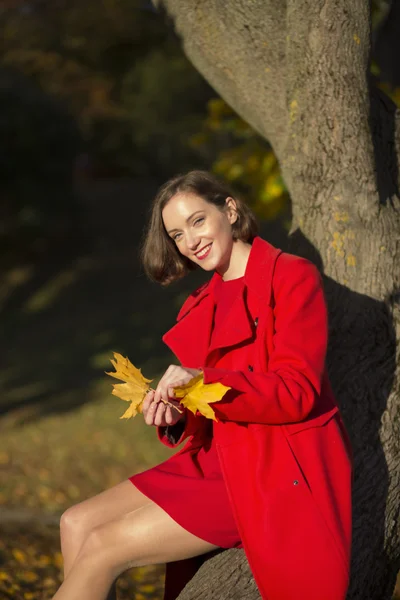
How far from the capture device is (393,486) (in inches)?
118

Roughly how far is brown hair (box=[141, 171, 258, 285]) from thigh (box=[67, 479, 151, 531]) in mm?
850

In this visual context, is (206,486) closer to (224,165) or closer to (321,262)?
(321,262)

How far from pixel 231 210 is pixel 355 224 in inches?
23.1

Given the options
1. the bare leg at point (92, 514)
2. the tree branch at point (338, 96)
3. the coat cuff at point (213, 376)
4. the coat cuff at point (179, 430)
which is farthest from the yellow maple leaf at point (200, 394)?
the tree branch at point (338, 96)

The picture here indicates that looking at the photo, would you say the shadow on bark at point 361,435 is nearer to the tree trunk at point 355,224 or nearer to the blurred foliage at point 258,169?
the tree trunk at point 355,224

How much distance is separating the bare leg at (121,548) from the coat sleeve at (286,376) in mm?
417

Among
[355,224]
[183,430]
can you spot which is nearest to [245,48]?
[355,224]

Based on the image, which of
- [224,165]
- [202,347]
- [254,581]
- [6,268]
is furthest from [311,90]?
[6,268]

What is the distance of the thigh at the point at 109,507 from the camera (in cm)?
276

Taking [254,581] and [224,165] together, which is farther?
[224,165]

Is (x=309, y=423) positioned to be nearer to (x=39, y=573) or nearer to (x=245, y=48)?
(x=245, y=48)

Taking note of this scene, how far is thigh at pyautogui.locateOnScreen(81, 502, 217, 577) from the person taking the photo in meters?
2.55

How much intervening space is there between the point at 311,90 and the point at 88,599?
2120 millimetres

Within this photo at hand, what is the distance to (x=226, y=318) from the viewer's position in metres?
2.71
